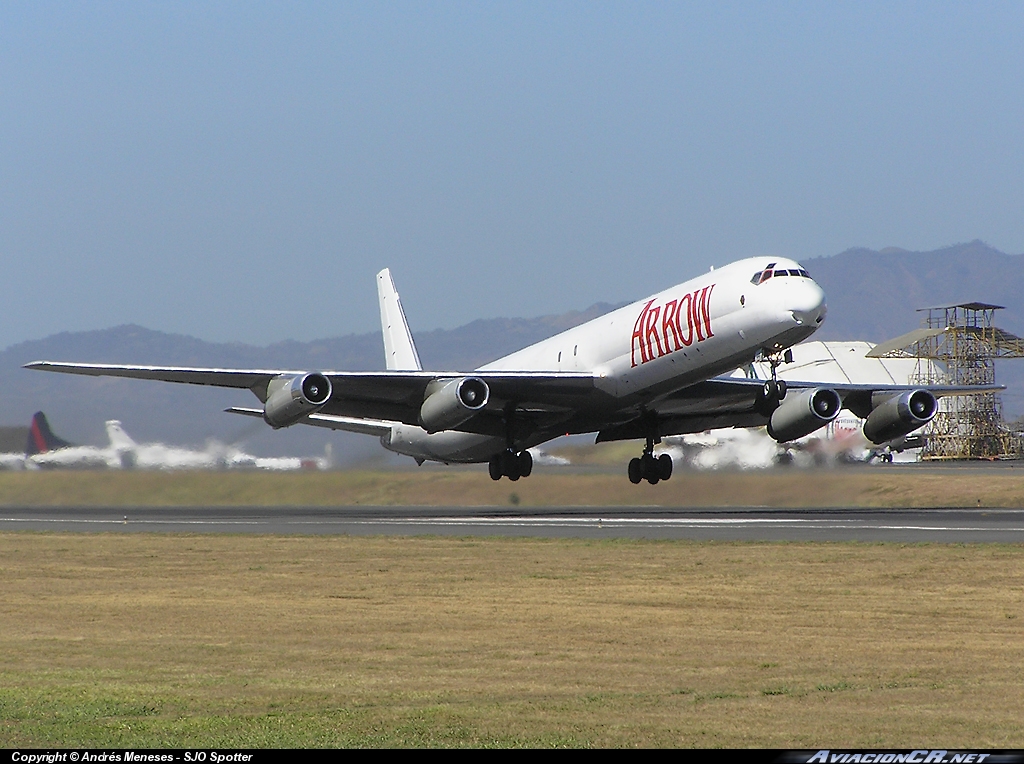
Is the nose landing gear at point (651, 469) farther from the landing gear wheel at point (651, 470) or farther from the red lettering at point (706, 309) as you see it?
the red lettering at point (706, 309)

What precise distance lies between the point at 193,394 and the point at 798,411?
26.9 meters

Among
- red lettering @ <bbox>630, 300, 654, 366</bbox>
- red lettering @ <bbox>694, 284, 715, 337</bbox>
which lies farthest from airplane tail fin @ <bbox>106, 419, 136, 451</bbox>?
red lettering @ <bbox>694, 284, 715, 337</bbox>

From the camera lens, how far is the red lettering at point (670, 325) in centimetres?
3769

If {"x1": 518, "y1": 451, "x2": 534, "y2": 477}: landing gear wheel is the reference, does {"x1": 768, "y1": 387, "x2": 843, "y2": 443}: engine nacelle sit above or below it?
above

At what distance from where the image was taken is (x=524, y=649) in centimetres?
1516

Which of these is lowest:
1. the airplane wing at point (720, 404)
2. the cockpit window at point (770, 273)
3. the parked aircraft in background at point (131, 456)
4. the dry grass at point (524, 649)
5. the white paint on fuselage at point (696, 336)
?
the dry grass at point (524, 649)

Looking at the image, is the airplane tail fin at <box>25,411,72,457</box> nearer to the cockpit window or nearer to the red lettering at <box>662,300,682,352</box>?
the red lettering at <box>662,300,682,352</box>

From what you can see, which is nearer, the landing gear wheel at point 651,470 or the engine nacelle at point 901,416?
the engine nacelle at point 901,416

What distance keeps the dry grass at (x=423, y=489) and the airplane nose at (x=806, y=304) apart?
8138mm

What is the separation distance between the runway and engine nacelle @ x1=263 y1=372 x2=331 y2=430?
9.84ft

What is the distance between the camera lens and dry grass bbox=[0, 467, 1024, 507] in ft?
Result: 145

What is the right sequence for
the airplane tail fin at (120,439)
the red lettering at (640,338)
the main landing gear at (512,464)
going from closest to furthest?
the red lettering at (640,338) → the main landing gear at (512,464) → the airplane tail fin at (120,439)

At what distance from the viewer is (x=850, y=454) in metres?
45.8

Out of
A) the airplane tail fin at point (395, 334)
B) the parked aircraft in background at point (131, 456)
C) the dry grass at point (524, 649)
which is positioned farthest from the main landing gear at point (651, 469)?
the dry grass at point (524, 649)
